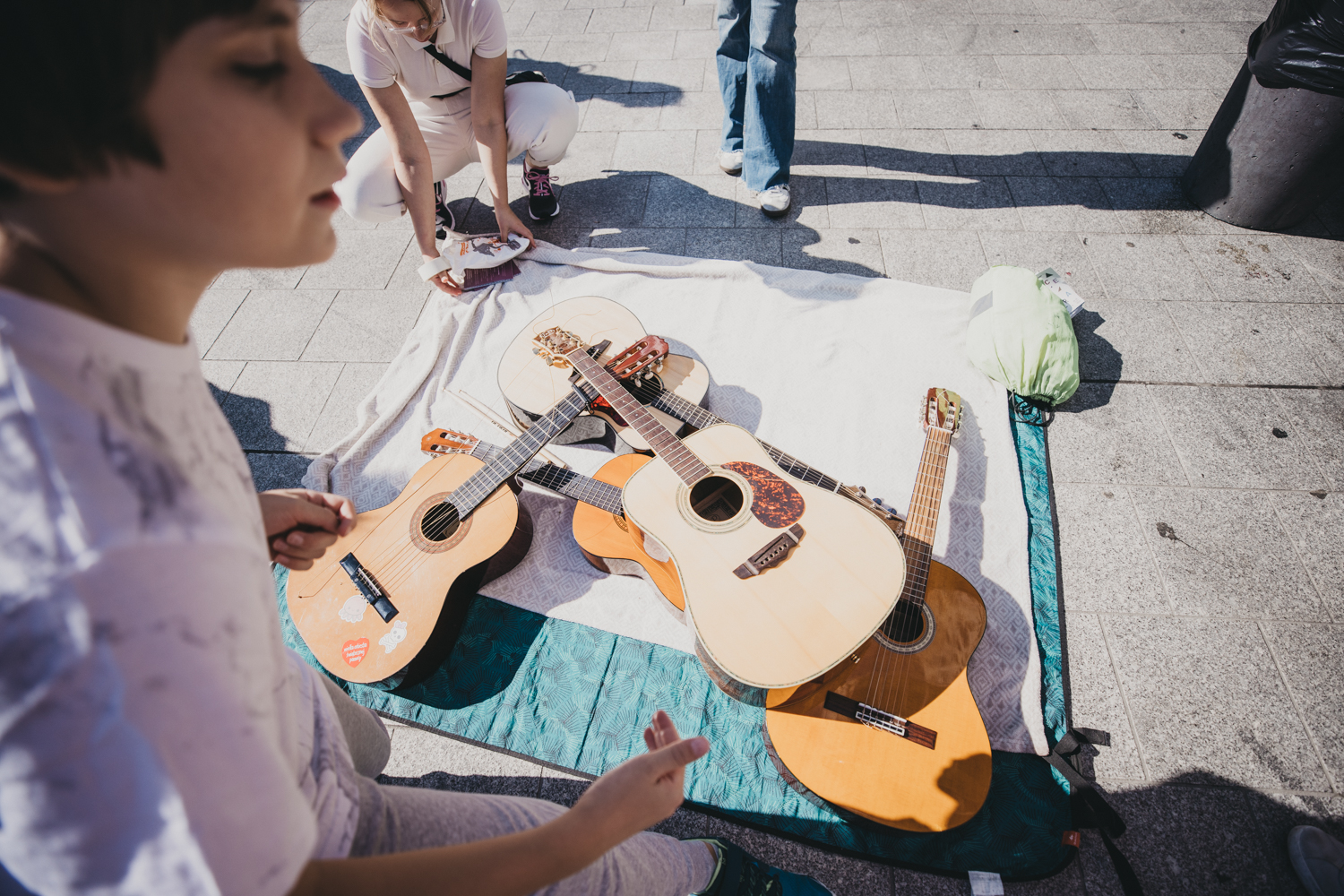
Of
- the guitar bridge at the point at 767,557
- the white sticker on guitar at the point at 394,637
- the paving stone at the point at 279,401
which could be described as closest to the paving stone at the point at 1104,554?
the guitar bridge at the point at 767,557

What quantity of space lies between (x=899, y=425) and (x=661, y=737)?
6.23 ft

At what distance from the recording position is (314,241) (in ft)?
2.46

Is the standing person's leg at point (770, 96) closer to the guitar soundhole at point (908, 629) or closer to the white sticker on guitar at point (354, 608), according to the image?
the guitar soundhole at point (908, 629)

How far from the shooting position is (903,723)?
5.43 feet

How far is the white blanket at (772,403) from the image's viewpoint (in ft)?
7.08

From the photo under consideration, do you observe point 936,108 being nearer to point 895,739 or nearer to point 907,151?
point 907,151

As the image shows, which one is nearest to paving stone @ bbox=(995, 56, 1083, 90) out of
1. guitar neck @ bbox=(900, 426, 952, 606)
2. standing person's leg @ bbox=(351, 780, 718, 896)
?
guitar neck @ bbox=(900, 426, 952, 606)

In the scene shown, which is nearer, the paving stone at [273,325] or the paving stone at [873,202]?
the paving stone at [273,325]

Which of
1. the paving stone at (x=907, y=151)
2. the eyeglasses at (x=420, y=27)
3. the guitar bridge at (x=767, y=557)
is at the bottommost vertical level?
the guitar bridge at (x=767, y=557)

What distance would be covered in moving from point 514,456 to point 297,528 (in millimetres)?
909

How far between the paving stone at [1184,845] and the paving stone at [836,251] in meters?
2.57

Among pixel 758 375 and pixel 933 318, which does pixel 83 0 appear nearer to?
pixel 758 375

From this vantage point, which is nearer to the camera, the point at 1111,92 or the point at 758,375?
the point at 758,375

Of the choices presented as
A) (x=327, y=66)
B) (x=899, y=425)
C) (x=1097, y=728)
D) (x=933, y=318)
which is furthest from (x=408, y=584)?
(x=327, y=66)
